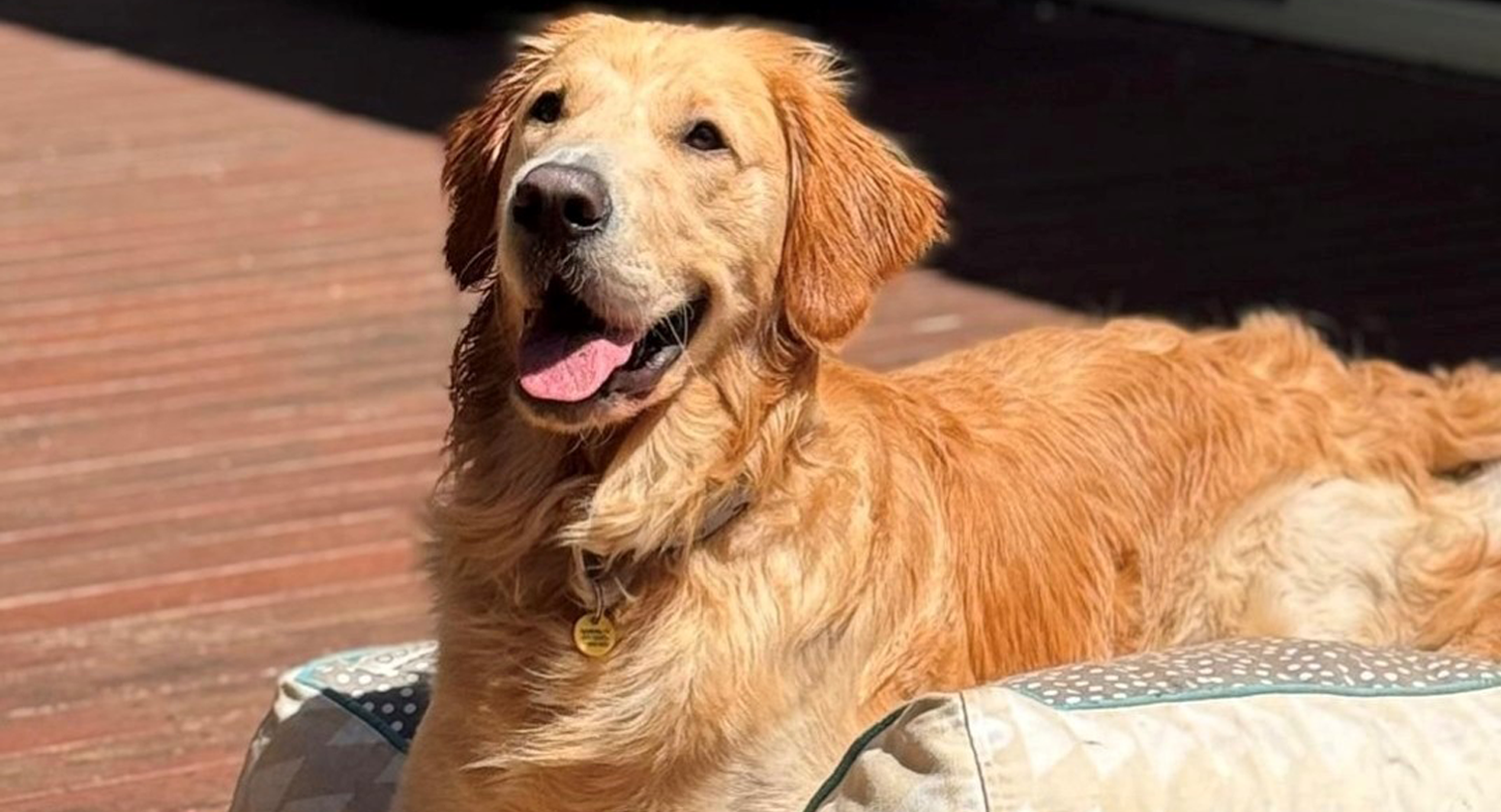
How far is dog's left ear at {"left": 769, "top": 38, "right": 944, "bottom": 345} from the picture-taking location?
13.1 feet

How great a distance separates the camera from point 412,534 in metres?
6.02

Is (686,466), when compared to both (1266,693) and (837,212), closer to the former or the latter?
(837,212)

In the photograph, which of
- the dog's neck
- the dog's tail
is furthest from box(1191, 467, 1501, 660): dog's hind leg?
the dog's neck

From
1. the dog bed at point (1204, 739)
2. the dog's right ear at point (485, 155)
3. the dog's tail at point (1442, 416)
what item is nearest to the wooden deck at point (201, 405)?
the dog's right ear at point (485, 155)

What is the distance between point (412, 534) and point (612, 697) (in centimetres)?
226

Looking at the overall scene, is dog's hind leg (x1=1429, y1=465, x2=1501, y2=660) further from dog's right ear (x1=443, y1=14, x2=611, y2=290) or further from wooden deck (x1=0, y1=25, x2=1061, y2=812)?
wooden deck (x1=0, y1=25, x2=1061, y2=812)

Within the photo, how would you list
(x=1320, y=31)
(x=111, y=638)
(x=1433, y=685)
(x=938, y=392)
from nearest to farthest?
(x=1433, y=685), (x=938, y=392), (x=111, y=638), (x=1320, y=31)

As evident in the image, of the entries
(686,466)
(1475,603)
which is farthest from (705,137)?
(1475,603)

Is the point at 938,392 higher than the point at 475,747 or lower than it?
higher

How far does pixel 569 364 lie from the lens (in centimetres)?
379

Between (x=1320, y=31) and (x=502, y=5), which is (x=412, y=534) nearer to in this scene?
(x=1320, y=31)

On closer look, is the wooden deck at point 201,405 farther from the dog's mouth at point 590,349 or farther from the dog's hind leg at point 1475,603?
the dog's hind leg at point 1475,603

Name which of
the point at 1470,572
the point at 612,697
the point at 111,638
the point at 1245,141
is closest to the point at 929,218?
the point at 612,697

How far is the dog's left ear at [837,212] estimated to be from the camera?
398cm
